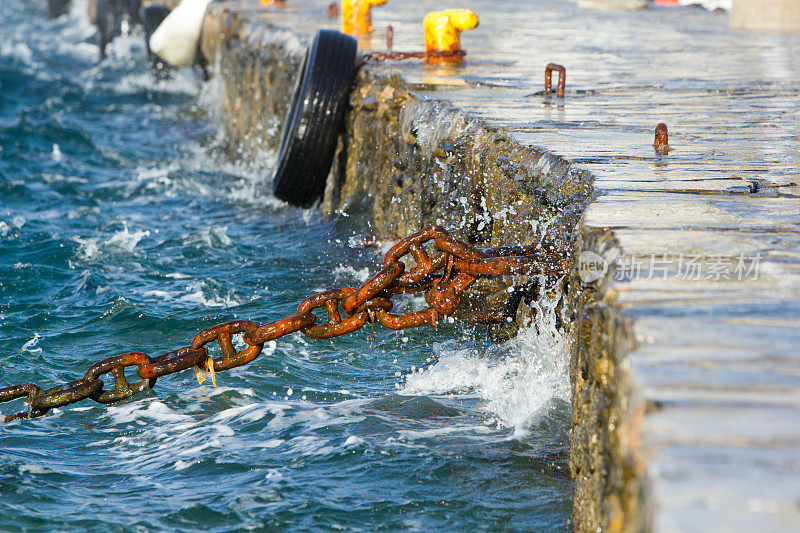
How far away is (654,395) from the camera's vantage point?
2074mm

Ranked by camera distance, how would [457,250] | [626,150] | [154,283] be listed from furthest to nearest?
[154,283] → [626,150] → [457,250]

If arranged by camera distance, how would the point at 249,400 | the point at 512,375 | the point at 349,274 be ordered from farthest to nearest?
1. the point at 349,274
2. the point at 249,400
3. the point at 512,375

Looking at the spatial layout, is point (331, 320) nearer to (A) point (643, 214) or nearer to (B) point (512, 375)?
(A) point (643, 214)

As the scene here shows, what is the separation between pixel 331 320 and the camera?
3455 millimetres

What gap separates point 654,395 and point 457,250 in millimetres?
1473

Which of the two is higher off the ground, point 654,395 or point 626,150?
point 626,150

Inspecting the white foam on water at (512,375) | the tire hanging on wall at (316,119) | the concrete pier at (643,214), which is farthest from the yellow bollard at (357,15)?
the white foam on water at (512,375)

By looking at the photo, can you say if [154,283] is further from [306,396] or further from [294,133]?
[306,396]

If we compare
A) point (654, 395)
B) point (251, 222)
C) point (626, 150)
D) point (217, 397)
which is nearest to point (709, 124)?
point (626, 150)

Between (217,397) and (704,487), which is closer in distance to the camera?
(704,487)

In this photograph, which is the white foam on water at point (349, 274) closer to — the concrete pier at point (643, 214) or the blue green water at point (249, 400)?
the blue green water at point (249, 400)

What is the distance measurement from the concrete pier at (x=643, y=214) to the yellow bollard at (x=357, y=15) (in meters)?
0.47

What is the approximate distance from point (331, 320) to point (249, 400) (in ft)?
5.15

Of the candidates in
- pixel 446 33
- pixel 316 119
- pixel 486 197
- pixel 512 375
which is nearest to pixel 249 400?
pixel 512 375
